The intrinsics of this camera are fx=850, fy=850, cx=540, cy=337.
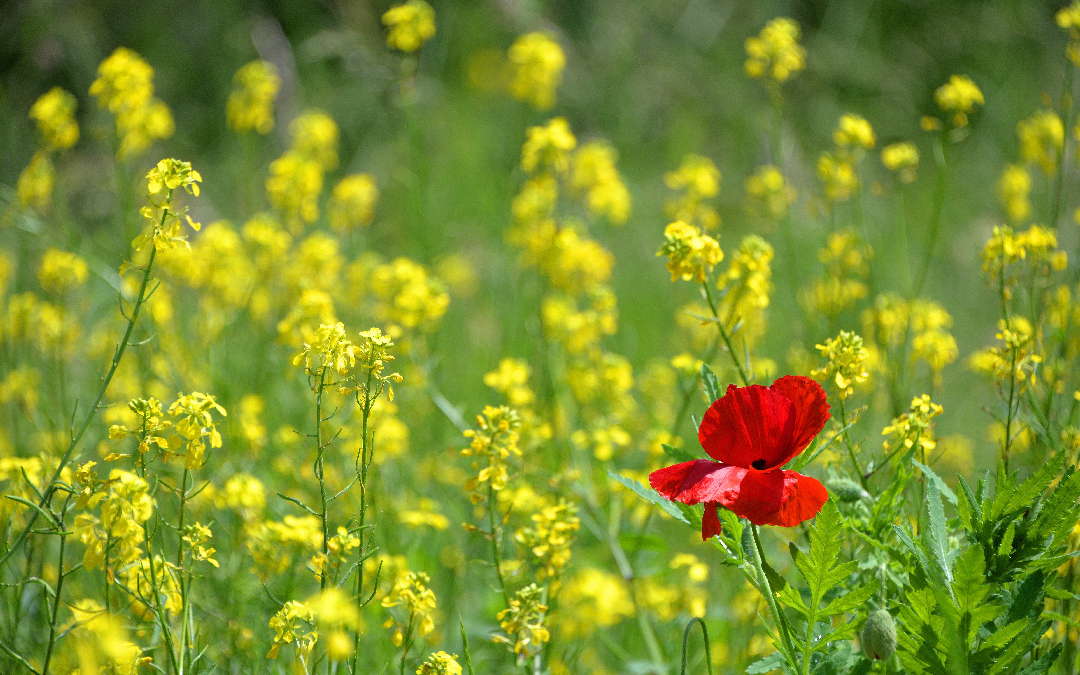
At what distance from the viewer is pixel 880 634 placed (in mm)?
1080

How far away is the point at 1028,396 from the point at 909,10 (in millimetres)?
6114

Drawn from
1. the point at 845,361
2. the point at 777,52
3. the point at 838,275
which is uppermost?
the point at 777,52

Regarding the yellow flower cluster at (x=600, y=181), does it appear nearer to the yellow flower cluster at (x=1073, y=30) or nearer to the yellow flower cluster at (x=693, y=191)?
the yellow flower cluster at (x=693, y=191)

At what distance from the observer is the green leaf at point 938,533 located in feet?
3.80

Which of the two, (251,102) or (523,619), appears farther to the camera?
(251,102)

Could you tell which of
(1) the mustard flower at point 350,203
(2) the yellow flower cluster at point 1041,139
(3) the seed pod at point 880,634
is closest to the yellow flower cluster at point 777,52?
(2) the yellow flower cluster at point 1041,139

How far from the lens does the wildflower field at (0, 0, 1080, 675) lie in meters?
1.22

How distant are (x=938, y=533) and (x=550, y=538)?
674 millimetres

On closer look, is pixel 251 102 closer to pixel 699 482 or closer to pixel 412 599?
pixel 412 599

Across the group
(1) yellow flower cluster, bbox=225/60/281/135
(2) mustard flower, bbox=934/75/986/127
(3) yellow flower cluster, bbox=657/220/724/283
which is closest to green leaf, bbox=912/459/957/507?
(3) yellow flower cluster, bbox=657/220/724/283

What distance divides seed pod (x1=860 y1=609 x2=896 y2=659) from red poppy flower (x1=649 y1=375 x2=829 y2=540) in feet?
0.57

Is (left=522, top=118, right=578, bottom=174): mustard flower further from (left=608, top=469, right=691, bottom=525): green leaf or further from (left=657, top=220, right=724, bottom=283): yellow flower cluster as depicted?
(left=608, top=469, right=691, bottom=525): green leaf

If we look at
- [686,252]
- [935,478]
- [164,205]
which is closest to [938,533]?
[935,478]

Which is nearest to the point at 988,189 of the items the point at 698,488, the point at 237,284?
the point at 237,284
